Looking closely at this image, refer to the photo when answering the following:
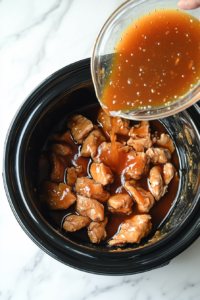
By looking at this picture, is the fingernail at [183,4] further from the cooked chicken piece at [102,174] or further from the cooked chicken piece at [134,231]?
the cooked chicken piece at [134,231]

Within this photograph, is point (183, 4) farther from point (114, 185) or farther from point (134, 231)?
point (134, 231)

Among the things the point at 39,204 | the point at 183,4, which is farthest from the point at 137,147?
the point at 183,4

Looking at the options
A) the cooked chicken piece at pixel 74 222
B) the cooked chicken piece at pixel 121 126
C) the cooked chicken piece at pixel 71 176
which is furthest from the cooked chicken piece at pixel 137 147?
the cooked chicken piece at pixel 74 222

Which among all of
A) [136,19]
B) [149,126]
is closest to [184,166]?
[149,126]

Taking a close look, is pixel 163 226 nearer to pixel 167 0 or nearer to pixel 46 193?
pixel 46 193

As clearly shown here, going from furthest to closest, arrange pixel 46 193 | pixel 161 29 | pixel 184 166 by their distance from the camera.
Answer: pixel 184 166
pixel 46 193
pixel 161 29
